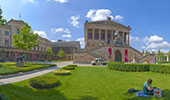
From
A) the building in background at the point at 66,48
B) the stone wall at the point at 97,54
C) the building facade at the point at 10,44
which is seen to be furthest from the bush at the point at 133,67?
the building in background at the point at 66,48

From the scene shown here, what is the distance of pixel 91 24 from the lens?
211 ft

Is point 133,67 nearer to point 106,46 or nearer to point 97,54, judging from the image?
point 97,54

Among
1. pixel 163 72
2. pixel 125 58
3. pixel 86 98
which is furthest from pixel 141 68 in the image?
pixel 125 58

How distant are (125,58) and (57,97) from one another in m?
47.9

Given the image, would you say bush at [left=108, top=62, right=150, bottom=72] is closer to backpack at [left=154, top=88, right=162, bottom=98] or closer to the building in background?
backpack at [left=154, top=88, right=162, bottom=98]

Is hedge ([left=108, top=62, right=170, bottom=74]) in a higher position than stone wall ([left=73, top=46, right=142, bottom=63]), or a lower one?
lower

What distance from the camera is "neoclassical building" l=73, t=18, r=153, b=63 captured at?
1750 inches

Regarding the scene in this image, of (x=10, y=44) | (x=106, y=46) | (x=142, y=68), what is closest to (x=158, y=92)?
(x=142, y=68)

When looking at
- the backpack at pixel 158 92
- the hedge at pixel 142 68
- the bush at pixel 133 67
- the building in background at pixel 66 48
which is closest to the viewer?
the backpack at pixel 158 92

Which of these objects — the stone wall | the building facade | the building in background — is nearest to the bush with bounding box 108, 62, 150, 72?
the stone wall

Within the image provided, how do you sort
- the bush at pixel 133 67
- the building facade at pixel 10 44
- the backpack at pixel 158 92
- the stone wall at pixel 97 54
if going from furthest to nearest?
the building facade at pixel 10 44 < the stone wall at pixel 97 54 < the bush at pixel 133 67 < the backpack at pixel 158 92

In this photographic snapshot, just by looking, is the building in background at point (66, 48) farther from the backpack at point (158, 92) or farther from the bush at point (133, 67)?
the backpack at point (158, 92)

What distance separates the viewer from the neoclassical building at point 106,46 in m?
44.4

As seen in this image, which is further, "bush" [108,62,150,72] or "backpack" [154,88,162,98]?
"bush" [108,62,150,72]
